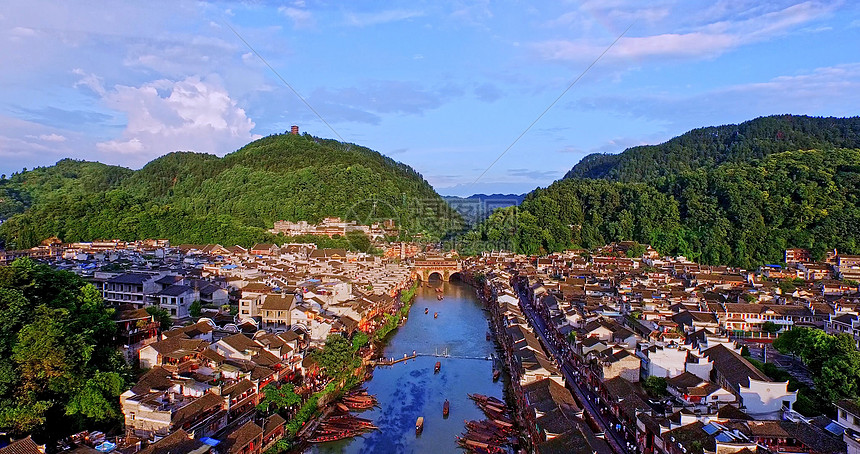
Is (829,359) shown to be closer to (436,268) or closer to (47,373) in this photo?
(47,373)

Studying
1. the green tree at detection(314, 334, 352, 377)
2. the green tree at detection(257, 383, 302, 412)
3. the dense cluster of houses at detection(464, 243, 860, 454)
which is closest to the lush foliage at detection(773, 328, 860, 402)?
the dense cluster of houses at detection(464, 243, 860, 454)

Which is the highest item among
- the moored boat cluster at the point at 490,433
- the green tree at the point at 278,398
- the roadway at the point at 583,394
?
the green tree at the point at 278,398

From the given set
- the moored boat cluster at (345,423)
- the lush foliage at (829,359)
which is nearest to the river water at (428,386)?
the moored boat cluster at (345,423)

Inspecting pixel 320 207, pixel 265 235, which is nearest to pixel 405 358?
pixel 265 235

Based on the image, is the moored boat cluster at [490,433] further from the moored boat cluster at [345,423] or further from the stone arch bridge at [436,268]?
the stone arch bridge at [436,268]

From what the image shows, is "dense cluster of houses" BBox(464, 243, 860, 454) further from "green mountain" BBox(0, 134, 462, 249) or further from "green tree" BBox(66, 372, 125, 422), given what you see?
"green mountain" BBox(0, 134, 462, 249)

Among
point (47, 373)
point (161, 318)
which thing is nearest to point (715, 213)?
point (161, 318)

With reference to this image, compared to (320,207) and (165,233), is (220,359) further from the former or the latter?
(320,207)
